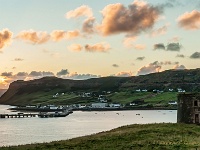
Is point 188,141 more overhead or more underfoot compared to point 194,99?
more underfoot

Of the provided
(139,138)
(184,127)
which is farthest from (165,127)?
(139,138)

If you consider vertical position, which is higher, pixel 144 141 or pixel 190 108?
pixel 190 108

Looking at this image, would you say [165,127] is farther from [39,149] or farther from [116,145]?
[39,149]

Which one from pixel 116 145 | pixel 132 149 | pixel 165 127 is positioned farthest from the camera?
pixel 165 127

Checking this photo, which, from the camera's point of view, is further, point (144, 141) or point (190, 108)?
point (190, 108)

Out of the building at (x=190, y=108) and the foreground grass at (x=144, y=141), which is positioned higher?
the building at (x=190, y=108)

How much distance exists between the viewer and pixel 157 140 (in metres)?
53.3

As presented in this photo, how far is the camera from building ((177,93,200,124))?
78.1 m

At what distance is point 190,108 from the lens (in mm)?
78250

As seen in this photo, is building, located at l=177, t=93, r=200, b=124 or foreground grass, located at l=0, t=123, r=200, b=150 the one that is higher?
building, located at l=177, t=93, r=200, b=124

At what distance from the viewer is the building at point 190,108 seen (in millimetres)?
78125

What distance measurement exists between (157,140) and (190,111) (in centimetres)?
2692

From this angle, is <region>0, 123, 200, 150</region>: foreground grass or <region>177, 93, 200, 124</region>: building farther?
<region>177, 93, 200, 124</region>: building

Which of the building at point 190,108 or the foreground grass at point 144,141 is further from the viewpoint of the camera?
the building at point 190,108
